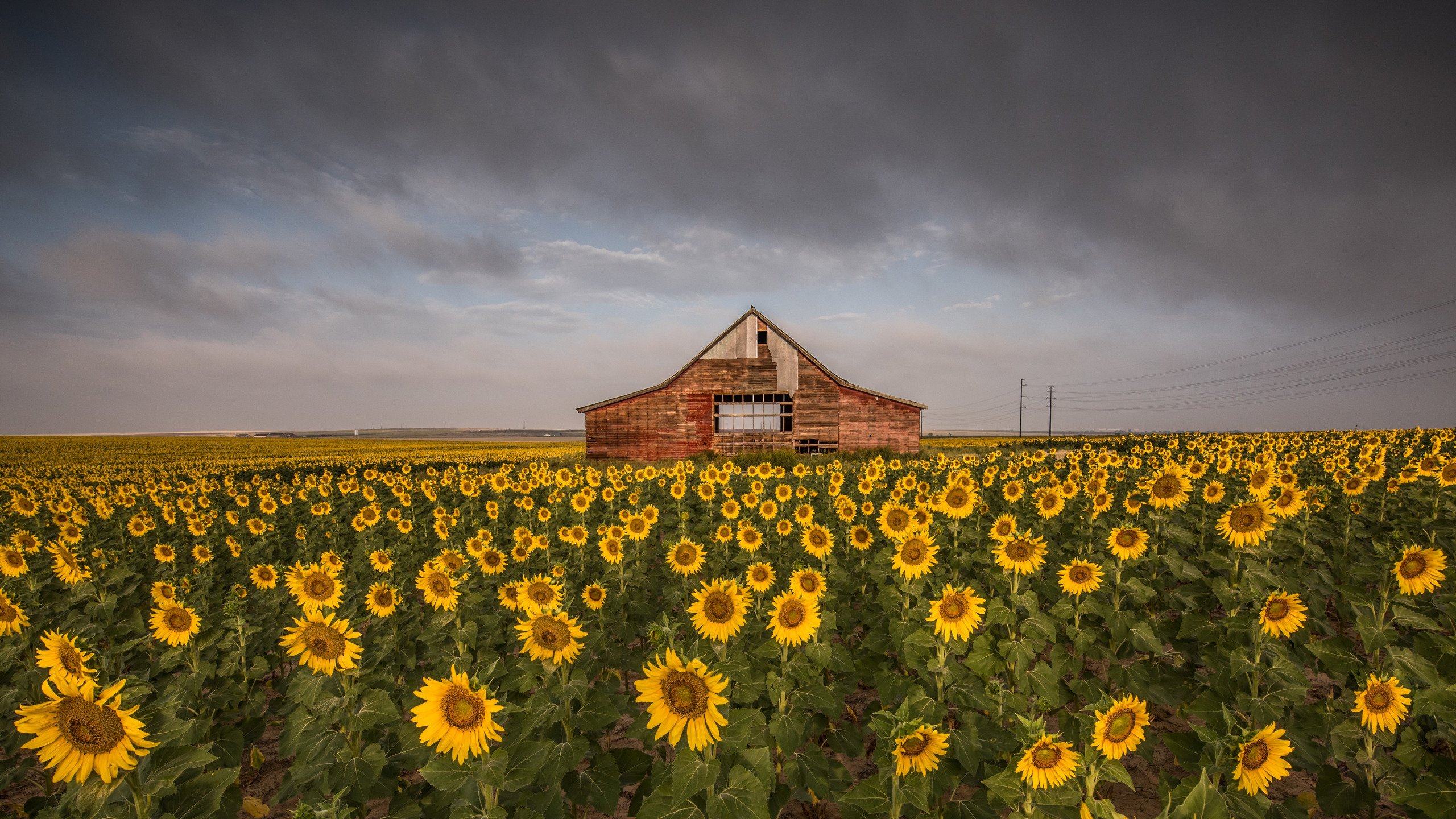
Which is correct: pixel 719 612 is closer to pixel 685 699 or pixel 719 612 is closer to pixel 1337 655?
pixel 685 699

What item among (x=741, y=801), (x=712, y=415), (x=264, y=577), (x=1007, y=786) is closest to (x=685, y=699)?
(x=741, y=801)

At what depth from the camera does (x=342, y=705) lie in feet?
11.9

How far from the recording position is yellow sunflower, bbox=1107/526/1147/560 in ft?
16.3

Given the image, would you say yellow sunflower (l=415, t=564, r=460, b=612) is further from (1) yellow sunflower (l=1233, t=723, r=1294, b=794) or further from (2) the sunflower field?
(1) yellow sunflower (l=1233, t=723, r=1294, b=794)

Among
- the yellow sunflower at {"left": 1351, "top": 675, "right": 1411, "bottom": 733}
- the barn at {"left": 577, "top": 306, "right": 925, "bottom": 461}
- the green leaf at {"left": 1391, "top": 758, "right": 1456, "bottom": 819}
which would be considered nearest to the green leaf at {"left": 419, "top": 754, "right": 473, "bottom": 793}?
the green leaf at {"left": 1391, "top": 758, "right": 1456, "bottom": 819}

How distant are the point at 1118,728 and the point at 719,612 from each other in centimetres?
235

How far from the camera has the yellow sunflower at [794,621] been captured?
3895 mm

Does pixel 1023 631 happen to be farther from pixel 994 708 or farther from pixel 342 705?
pixel 342 705

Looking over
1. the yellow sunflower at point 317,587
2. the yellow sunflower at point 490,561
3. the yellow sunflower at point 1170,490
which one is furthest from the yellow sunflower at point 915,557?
the yellow sunflower at point 317,587

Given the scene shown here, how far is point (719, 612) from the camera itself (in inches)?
150

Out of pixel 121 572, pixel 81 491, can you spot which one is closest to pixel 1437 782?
pixel 121 572

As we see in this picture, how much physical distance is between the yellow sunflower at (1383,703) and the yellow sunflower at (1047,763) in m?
2.30

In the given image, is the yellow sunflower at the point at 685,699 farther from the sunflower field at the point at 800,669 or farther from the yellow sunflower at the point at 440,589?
the yellow sunflower at the point at 440,589

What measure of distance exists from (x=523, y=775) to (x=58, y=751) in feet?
6.63
